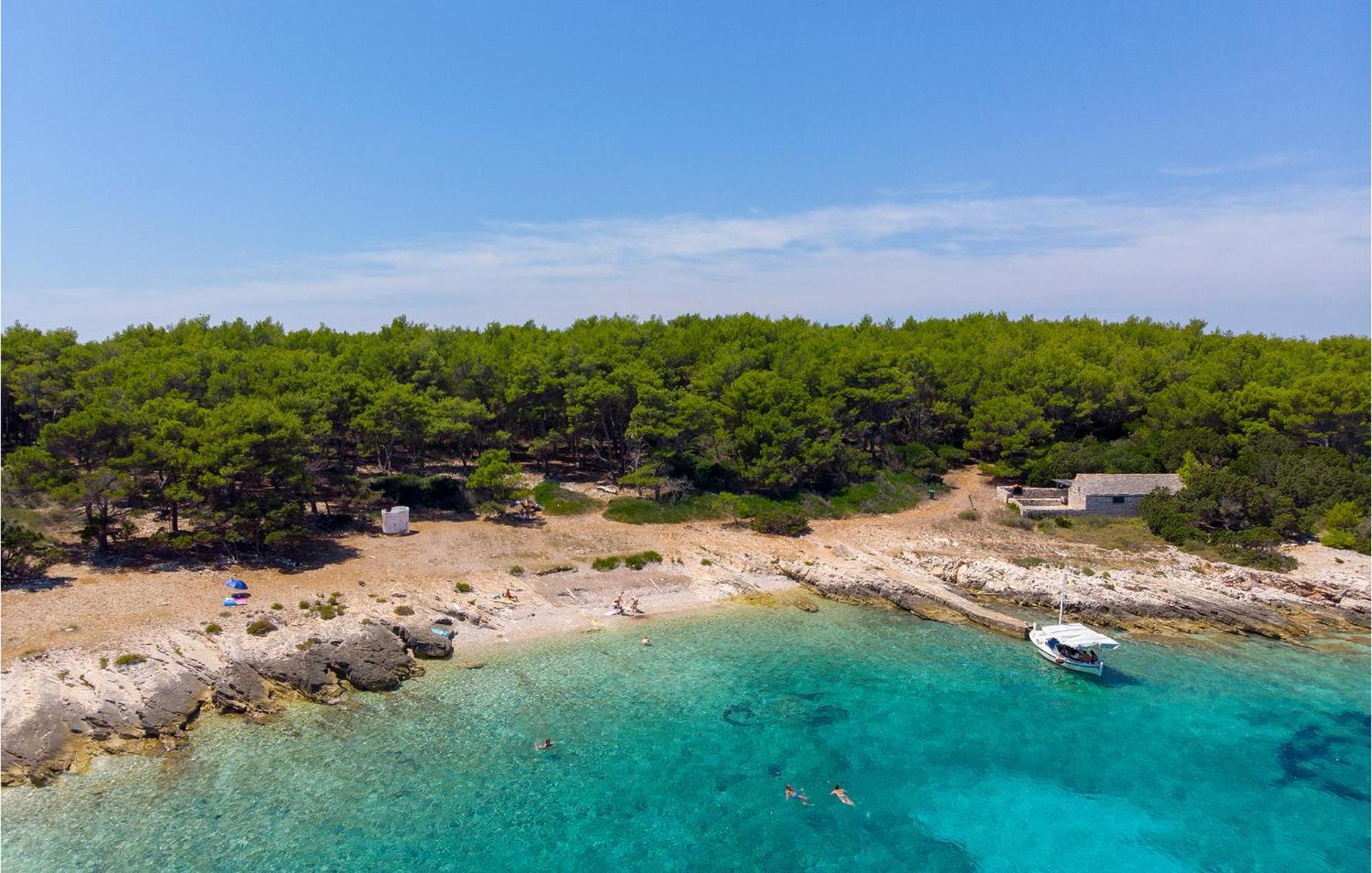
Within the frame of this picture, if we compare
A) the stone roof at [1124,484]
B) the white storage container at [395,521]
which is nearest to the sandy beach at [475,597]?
the white storage container at [395,521]

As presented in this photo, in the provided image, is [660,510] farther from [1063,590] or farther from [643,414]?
[1063,590]

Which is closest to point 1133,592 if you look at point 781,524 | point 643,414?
point 781,524

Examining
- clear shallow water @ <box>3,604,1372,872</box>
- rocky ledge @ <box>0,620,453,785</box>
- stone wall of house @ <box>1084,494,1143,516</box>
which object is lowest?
clear shallow water @ <box>3,604,1372,872</box>

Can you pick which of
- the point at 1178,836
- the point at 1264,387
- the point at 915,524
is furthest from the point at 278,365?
the point at 1264,387

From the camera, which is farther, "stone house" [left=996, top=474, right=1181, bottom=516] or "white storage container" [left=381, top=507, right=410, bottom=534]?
"stone house" [left=996, top=474, right=1181, bottom=516]

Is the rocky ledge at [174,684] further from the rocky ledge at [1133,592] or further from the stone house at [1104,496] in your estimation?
the stone house at [1104,496]

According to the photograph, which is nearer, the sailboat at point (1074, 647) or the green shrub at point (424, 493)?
the sailboat at point (1074, 647)

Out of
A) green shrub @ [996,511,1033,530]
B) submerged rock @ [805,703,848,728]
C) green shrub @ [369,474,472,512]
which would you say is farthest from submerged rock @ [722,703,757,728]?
green shrub @ [996,511,1033,530]

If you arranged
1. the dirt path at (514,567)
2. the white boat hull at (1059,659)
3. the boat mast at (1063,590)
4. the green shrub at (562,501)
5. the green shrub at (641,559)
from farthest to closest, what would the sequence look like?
1. the green shrub at (562,501)
2. the green shrub at (641,559)
3. the boat mast at (1063,590)
4. the white boat hull at (1059,659)
5. the dirt path at (514,567)

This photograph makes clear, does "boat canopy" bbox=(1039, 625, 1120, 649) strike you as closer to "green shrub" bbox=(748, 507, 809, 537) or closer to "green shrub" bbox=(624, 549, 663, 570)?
"green shrub" bbox=(748, 507, 809, 537)
